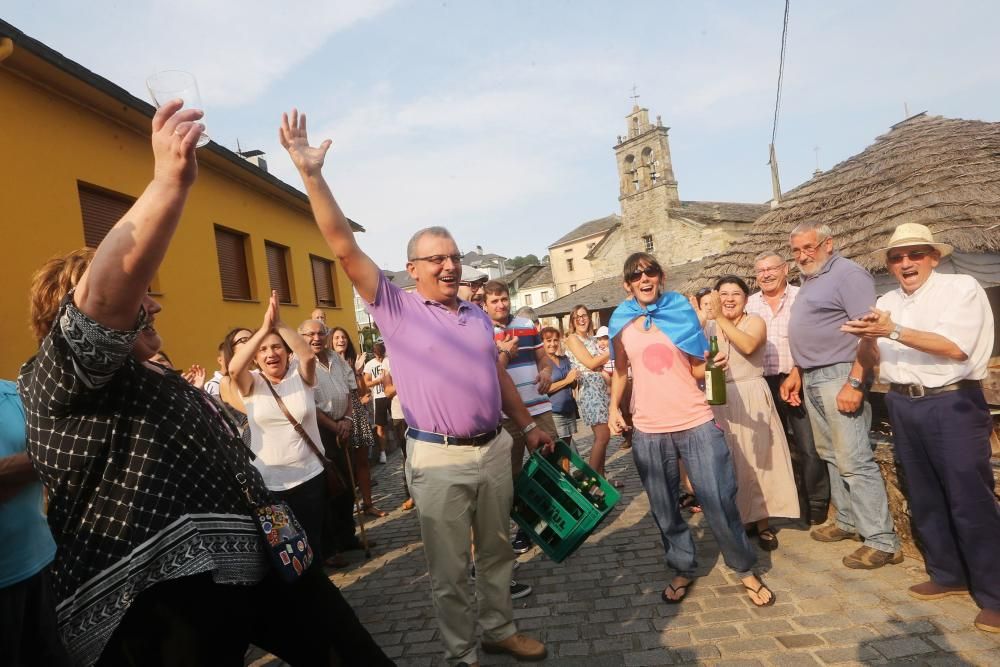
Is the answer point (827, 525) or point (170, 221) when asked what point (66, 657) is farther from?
point (827, 525)

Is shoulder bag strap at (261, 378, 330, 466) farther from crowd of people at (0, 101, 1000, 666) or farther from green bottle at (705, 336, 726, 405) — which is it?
green bottle at (705, 336, 726, 405)

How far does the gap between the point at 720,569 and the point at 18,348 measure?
7.74 meters

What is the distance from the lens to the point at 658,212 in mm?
42875

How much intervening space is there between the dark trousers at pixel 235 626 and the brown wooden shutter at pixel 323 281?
1461 cm

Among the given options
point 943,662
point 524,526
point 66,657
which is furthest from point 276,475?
point 943,662

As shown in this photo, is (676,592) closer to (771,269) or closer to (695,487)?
(695,487)

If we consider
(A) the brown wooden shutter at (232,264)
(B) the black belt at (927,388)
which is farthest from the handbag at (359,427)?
(B) the black belt at (927,388)

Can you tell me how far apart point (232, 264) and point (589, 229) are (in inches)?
2099

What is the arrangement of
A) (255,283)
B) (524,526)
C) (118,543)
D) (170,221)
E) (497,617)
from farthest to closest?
1. (255,283)
2. (524,526)
3. (497,617)
4. (118,543)
5. (170,221)

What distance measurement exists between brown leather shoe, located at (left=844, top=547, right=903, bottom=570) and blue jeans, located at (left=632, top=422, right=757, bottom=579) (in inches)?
33.2

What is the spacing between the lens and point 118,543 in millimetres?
1653

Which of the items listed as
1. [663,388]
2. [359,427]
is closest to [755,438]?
[663,388]

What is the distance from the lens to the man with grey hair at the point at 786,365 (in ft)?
16.6

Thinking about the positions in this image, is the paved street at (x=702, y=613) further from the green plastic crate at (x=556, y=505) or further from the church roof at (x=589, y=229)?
the church roof at (x=589, y=229)
